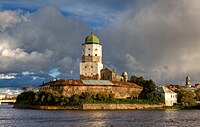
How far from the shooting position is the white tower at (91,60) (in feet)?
266

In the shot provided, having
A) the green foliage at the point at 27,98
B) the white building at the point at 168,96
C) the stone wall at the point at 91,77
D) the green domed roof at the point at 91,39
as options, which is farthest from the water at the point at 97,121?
the green domed roof at the point at 91,39

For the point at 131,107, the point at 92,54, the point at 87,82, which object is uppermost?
the point at 92,54

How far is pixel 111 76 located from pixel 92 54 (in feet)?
20.1

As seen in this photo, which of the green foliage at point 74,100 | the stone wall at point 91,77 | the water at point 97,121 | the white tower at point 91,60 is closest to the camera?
the water at point 97,121

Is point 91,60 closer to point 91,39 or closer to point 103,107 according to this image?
point 91,39

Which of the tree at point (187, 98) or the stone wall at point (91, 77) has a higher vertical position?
the stone wall at point (91, 77)

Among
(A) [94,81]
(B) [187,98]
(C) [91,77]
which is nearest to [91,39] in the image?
(C) [91,77]

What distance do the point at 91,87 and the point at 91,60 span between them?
32.7 feet

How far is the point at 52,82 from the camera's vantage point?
7656cm

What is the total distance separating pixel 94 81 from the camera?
75188 mm

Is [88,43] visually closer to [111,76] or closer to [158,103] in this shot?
[111,76]

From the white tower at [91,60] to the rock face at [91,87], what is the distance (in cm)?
612

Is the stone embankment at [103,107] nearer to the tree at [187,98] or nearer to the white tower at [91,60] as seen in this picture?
the tree at [187,98]

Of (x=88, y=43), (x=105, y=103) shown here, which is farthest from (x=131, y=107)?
(x=88, y=43)
